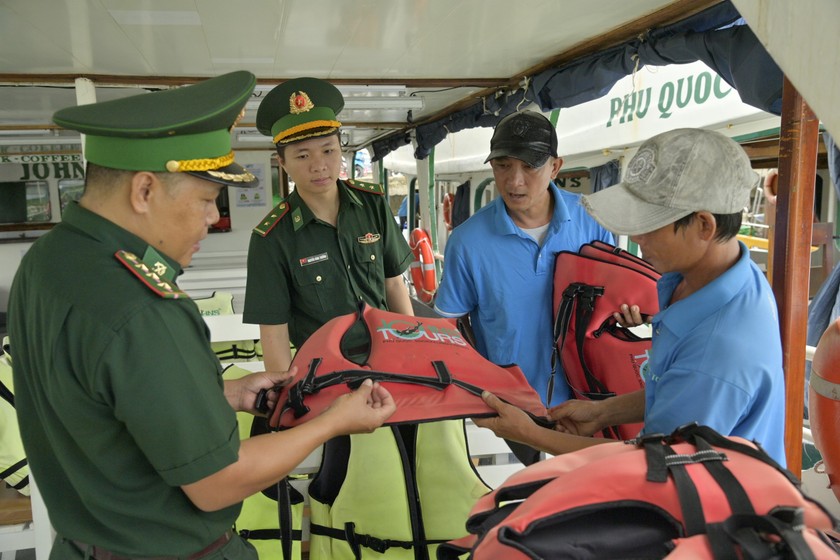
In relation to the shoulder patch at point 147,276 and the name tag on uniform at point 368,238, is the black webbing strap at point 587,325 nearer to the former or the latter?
the name tag on uniform at point 368,238

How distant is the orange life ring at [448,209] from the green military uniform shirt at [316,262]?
12644 mm

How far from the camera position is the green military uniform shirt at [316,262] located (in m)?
2.62

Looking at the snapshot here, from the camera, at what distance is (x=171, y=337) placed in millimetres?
1191

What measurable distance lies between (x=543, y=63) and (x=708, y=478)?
11.8ft

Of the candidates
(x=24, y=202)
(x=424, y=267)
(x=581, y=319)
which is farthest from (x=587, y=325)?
(x=24, y=202)

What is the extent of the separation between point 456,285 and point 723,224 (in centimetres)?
138

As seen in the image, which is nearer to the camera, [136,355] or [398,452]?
[136,355]

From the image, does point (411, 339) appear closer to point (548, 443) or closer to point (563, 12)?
point (548, 443)

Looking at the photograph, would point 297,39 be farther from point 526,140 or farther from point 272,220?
point 526,140

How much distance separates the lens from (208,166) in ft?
4.34

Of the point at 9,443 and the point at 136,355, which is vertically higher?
the point at 136,355

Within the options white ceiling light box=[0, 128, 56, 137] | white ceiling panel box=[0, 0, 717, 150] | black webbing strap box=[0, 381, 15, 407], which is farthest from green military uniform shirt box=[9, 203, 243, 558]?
white ceiling light box=[0, 128, 56, 137]

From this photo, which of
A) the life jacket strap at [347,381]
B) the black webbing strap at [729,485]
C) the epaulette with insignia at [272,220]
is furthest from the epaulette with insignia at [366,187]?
the black webbing strap at [729,485]

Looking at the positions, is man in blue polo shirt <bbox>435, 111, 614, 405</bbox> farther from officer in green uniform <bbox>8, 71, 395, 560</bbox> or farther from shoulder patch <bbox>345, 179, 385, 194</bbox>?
officer in green uniform <bbox>8, 71, 395, 560</bbox>
